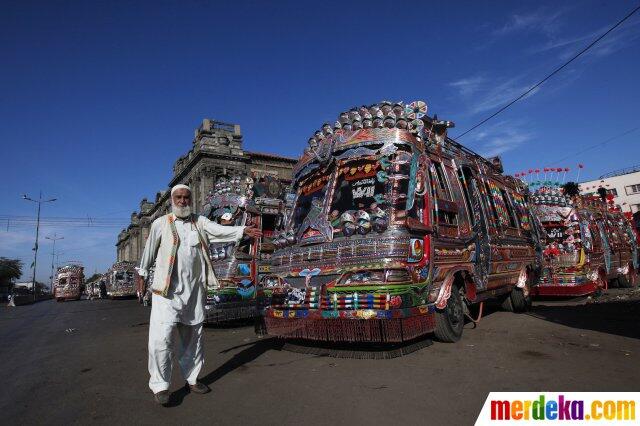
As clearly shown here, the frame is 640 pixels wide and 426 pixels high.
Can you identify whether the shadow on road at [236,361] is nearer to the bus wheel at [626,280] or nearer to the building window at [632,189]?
the bus wheel at [626,280]

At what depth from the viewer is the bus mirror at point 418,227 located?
4563 mm

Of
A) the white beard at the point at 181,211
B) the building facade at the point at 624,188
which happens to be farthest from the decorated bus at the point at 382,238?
the building facade at the point at 624,188

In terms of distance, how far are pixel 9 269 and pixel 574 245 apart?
84840 mm

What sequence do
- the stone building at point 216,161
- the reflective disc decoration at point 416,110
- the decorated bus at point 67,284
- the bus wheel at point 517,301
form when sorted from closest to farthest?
the reflective disc decoration at point 416,110 → the bus wheel at point 517,301 → the stone building at point 216,161 → the decorated bus at point 67,284

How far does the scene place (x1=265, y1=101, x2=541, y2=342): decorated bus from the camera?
4.36 m

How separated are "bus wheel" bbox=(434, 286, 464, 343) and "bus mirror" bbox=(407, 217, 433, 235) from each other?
989 mm

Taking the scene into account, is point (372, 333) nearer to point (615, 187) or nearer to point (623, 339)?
point (623, 339)

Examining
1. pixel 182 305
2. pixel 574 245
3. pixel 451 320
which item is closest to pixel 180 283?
pixel 182 305

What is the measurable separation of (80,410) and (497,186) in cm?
766

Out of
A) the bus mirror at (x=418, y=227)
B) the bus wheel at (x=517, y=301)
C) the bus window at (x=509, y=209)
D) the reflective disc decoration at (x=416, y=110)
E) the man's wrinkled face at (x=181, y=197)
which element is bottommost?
the bus wheel at (x=517, y=301)

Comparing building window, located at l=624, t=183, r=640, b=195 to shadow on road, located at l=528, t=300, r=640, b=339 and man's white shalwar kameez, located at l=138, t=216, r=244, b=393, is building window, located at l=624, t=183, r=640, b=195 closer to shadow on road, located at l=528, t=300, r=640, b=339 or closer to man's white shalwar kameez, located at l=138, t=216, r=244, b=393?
shadow on road, located at l=528, t=300, r=640, b=339

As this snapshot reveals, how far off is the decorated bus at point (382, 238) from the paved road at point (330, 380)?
0.47 meters

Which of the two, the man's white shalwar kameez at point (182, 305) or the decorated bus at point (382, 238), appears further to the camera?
the decorated bus at point (382, 238)

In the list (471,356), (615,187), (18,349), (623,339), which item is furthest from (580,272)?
(615,187)
